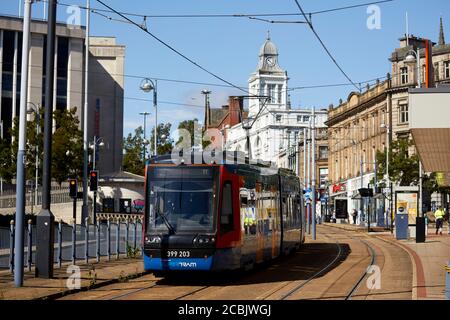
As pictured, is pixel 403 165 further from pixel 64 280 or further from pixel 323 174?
pixel 64 280

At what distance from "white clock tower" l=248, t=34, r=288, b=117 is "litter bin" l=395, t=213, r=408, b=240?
6973 cm

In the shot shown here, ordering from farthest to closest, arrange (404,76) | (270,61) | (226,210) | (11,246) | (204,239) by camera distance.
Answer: (270,61), (404,76), (11,246), (226,210), (204,239)

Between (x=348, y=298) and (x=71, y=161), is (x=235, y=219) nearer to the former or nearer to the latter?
(x=348, y=298)

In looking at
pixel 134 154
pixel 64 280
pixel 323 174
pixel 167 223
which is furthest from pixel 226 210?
pixel 323 174

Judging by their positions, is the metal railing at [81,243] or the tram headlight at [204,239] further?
the metal railing at [81,243]

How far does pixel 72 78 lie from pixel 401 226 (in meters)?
44.8

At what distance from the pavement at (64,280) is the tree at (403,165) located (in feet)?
160

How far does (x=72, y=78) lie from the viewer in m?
80.0

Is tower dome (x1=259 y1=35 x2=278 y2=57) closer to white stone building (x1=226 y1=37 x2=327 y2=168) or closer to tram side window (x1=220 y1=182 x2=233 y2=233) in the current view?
white stone building (x1=226 y1=37 x2=327 y2=168)

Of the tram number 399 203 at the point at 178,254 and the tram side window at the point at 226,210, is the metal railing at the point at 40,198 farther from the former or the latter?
the tram number 399 203 at the point at 178,254

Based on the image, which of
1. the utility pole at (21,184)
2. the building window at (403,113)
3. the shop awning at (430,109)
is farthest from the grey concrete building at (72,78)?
the shop awning at (430,109)

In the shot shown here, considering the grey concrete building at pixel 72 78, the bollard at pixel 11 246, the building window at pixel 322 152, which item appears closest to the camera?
the bollard at pixel 11 246

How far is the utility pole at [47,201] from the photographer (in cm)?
1995
